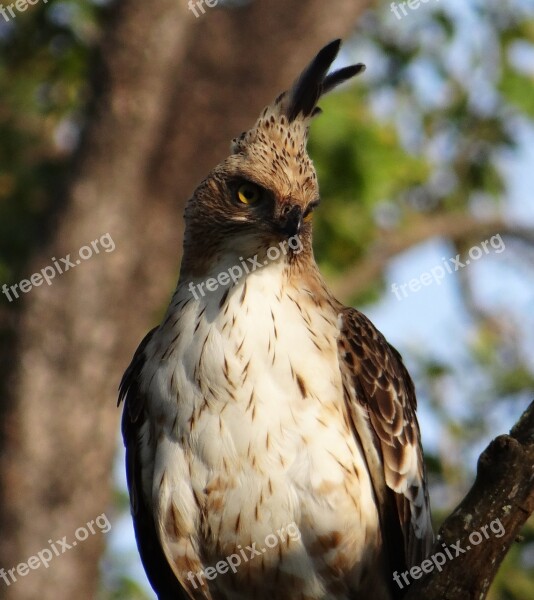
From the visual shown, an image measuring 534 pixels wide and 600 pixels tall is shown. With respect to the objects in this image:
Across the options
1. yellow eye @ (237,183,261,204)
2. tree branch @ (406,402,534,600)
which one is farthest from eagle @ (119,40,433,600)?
tree branch @ (406,402,534,600)

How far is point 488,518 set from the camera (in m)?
4.07

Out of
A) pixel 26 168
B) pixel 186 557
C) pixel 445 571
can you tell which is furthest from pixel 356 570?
pixel 26 168

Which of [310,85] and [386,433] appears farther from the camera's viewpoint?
[310,85]

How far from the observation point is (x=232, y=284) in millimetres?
5441

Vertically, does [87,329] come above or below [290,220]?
above

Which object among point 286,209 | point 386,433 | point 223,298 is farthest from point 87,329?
point 286,209

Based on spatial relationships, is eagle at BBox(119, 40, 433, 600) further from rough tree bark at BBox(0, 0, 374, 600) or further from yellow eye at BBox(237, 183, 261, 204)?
rough tree bark at BBox(0, 0, 374, 600)

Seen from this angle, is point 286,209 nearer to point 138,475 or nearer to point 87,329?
point 138,475

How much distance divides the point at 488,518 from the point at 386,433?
4.61 ft

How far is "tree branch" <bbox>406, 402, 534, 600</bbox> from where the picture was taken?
407 cm

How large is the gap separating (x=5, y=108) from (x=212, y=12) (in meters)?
2.43

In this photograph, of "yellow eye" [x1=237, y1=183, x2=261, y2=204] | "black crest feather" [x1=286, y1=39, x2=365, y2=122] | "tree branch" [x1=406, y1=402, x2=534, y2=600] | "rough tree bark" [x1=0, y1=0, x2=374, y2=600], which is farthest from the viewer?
"rough tree bark" [x1=0, y1=0, x2=374, y2=600]

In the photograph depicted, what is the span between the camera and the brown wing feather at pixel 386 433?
545cm

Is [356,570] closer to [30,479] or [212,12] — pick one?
[30,479]
